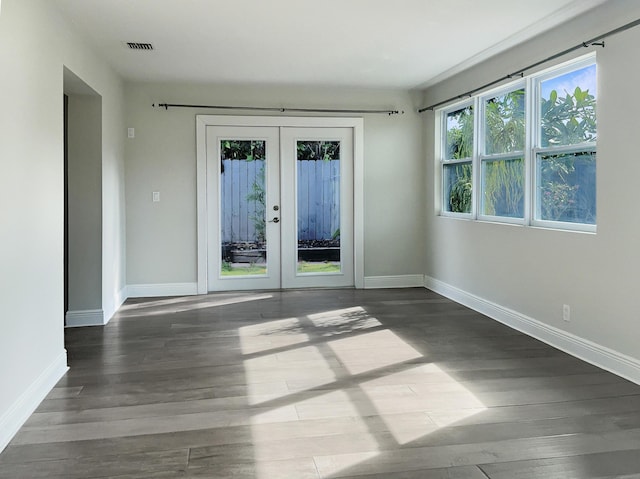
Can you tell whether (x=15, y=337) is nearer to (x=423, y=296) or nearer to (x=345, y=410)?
(x=345, y=410)

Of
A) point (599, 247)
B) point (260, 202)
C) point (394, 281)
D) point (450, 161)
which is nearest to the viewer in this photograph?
point (599, 247)

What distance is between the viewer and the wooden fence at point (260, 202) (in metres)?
6.69

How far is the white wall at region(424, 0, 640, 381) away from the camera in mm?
3529

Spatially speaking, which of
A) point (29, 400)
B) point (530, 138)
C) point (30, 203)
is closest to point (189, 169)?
point (30, 203)

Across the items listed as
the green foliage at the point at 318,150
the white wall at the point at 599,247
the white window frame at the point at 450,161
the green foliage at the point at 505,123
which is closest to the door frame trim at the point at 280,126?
the green foliage at the point at 318,150

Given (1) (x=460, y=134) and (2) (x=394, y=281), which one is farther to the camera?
(2) (x=394, y=281)

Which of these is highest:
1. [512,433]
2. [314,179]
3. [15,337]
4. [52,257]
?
[314,179]

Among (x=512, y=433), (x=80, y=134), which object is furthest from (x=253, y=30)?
(x=512, y=433)

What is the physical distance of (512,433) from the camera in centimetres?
273

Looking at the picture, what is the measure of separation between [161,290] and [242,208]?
1.31m

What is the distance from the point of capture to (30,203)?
3096 millimetres

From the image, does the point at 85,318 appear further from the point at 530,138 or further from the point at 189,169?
the point at 530,138

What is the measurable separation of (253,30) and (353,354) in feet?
8.36

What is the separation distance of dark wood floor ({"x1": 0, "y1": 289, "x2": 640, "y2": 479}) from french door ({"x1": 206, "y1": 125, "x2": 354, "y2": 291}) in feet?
6.03
